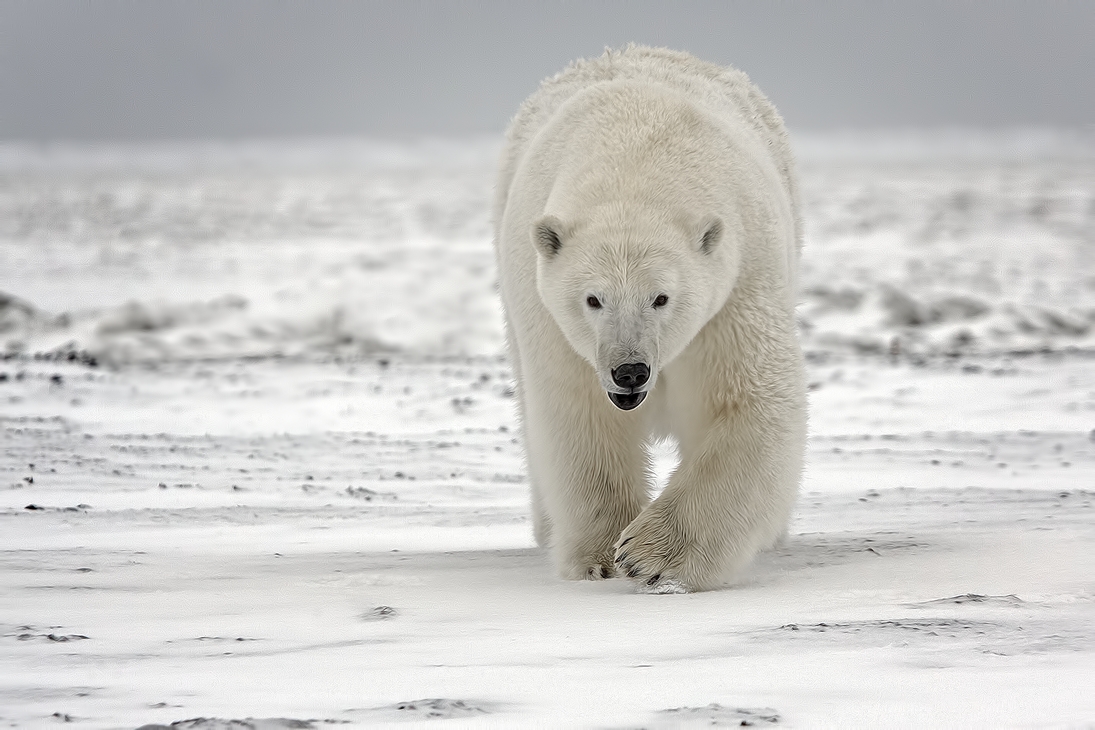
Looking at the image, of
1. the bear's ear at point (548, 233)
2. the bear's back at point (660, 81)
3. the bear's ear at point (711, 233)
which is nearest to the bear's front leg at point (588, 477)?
the bear's ear at point (548, 233)

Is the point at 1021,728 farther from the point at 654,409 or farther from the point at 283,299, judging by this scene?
the point at 283,299

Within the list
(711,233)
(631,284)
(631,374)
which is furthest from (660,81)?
(631,374)

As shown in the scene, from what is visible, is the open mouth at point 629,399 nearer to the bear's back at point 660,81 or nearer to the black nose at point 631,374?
the black nose at point 631,374

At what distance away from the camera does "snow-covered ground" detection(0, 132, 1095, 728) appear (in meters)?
2.68

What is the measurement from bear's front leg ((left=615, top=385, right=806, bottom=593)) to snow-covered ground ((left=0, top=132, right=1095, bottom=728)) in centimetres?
17

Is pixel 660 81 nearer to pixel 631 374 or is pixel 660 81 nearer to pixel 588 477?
pixel 588 477

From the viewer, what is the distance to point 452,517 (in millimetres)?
5590

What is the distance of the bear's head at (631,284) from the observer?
3.92 m

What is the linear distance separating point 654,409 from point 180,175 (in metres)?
38.3

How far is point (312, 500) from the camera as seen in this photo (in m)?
5.86

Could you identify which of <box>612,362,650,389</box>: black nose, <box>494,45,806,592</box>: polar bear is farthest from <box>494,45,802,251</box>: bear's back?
<box>612,362,650,389</box>: black nose

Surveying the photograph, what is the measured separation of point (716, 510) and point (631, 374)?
674 mm

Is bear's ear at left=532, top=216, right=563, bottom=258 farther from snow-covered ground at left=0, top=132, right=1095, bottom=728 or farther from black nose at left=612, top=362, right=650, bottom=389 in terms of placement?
snow-covered ground at left=0, top=132, right=1095, bottom=728

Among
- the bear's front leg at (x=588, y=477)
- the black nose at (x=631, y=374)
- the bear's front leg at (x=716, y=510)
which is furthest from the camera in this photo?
the bear's front leg at (x=588, y=477)
